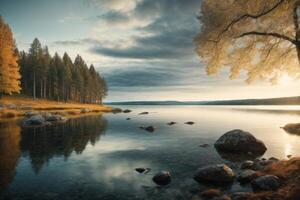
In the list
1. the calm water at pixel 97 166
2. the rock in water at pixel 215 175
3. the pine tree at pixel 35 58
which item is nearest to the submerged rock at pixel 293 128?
the calm water at pixel 97 166

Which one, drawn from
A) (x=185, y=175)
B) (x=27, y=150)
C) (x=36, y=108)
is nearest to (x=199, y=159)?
(x=185, y=175)

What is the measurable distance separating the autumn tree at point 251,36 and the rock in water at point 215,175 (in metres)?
6.62

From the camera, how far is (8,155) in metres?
20.9

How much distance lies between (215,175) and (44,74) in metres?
85.1

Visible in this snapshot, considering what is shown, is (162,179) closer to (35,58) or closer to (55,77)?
(35,58)

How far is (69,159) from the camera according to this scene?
20.5m

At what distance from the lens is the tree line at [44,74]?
61.2 meters

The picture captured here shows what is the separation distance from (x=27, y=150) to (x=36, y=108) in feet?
149

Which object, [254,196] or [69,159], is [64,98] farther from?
[254,196]

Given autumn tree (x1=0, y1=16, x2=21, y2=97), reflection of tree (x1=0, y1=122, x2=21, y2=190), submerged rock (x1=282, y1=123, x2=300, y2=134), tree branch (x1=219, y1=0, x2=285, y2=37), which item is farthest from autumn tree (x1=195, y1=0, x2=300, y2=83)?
autumn tree (x1=0, y1=16, x2=21, y2=97)

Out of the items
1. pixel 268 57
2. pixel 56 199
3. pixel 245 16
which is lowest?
pixel 56 199

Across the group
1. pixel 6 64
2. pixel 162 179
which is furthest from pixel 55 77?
pixel 162 179

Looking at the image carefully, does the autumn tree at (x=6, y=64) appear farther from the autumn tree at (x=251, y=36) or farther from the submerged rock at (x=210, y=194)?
the submerged rock at (x=210, y=194)

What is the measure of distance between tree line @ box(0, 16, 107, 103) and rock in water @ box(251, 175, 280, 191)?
6049cm
